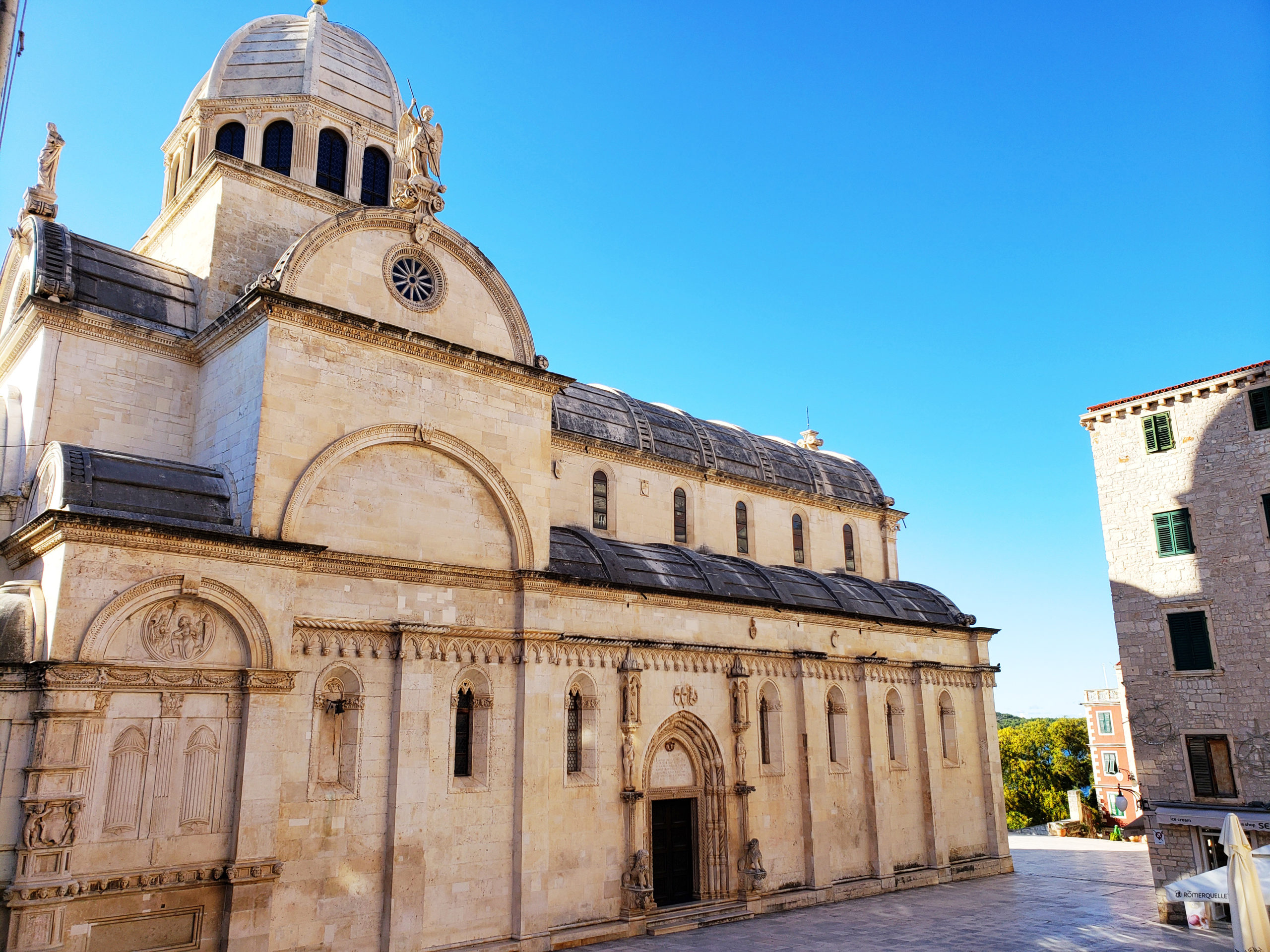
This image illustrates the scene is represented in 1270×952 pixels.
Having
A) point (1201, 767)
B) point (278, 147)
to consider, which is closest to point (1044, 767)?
point (1201, 767)

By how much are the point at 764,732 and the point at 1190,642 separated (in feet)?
36.5

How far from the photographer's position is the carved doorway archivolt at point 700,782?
73.2 ft

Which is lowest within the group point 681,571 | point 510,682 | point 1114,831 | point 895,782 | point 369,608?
point 1114,831

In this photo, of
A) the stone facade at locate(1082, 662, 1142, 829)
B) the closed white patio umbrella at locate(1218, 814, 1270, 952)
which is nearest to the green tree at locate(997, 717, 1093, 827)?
the stone facade at locate(1082, 662, 1142, 829)

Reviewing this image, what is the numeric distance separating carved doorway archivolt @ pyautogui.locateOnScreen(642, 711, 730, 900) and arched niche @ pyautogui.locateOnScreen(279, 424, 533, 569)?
602 centimetres

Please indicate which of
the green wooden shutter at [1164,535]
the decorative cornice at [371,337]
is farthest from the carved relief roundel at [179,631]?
the green wooden shutter at [1164,535]

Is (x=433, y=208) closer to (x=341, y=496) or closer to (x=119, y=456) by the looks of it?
(x=341, y=496)

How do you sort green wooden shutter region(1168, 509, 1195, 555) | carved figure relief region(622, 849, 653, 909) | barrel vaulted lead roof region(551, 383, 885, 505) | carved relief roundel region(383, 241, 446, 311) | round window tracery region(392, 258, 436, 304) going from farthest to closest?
barrel vaulted lead roof region(551, 383, 885, 505) → green wooden shutter region(1168, 509, 1195, 555) → carved figure relief region(622, 849, 653, 909) → round window tracery region(392, 258, 436, 304) → carved relief roundel region(383, 241, 446, 311)

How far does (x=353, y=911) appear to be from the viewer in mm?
16250

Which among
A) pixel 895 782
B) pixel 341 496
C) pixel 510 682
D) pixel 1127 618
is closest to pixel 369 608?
pixel 341 496

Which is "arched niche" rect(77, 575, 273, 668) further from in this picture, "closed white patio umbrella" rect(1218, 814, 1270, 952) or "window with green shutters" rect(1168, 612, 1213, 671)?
"window with green shutters" rect(1168, 612, 1213, 671)

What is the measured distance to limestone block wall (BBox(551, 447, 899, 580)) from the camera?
26.3 meters

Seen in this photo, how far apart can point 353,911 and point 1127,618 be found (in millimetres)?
20515

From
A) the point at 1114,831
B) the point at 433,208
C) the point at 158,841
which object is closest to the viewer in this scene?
the point at 158,841
